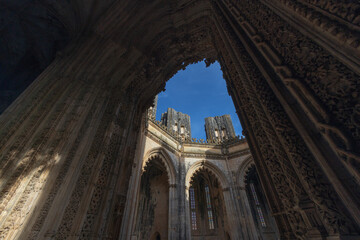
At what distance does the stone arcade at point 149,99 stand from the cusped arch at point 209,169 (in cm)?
740

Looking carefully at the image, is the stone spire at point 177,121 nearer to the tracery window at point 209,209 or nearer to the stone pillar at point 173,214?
the tracery window at point 209,209

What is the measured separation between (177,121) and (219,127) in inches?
274

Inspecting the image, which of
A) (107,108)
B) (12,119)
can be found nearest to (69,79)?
(107,108)

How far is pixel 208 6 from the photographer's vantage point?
4.09 metres

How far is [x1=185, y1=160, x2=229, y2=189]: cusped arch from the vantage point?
37.2 feet

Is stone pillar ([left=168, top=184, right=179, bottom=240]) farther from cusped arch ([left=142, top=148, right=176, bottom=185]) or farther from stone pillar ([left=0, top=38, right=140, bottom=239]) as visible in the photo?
stone pillar ([left=0, top=38, right=140, bottom=239])

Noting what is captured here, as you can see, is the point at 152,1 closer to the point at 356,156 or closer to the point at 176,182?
the point at 356,156

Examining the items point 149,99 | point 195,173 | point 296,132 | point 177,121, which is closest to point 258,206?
point 195,173

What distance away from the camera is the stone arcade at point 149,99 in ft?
3.45

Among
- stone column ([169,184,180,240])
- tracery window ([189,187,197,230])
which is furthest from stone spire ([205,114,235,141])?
stone column ([169,184,180,240])

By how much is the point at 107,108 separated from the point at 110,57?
164 cm

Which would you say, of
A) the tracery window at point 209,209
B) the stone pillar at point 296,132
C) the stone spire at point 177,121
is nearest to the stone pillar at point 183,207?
the tracery window at point 209,209

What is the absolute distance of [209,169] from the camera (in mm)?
12148

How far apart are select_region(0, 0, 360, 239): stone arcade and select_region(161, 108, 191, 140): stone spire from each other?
52.2ft
